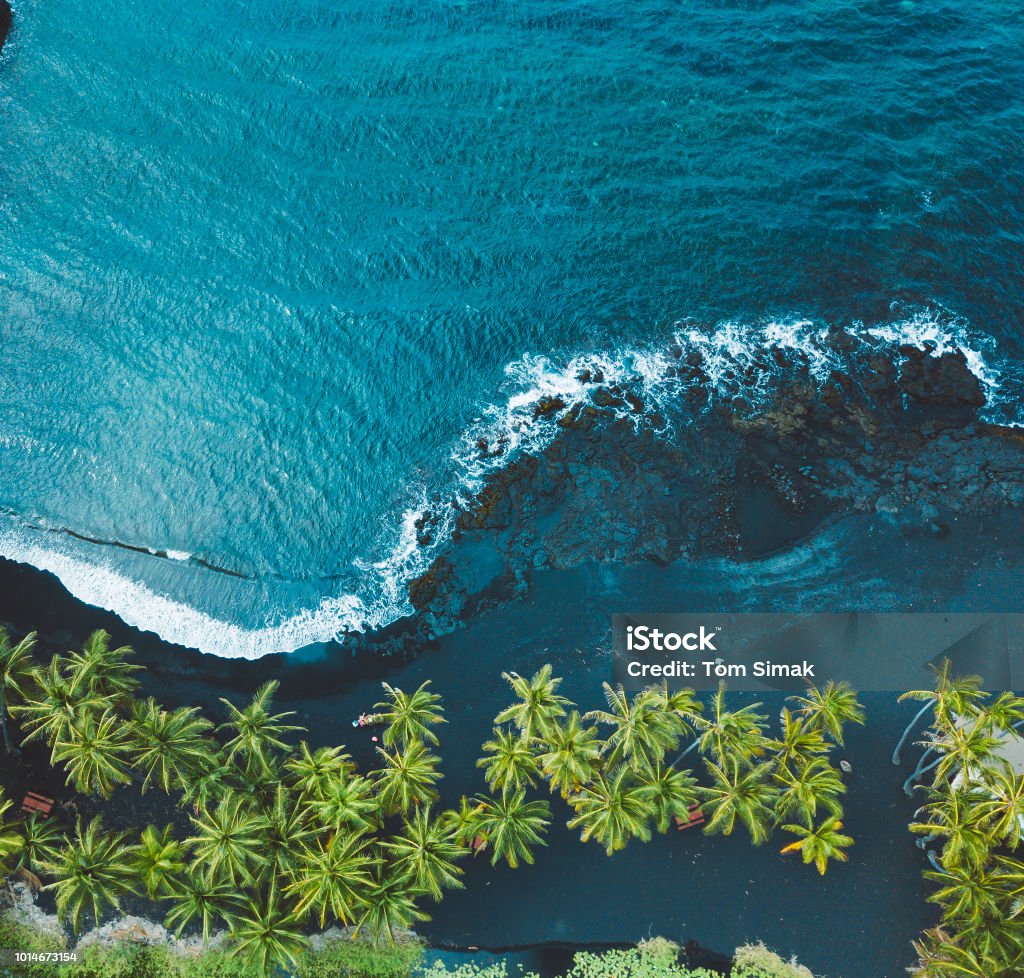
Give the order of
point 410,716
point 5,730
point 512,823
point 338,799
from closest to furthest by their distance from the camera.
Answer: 1. point 338,799
2. point 512,823
3. point 410,716
4. point 5,730

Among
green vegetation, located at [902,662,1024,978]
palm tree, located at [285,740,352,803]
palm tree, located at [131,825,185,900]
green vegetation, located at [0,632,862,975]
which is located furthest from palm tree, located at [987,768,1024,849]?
palm tree, located at [131,825,185,900]

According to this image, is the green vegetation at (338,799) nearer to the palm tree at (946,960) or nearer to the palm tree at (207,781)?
the palm tree at (207,781)

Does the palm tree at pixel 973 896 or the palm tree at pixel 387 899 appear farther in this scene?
the palm tree at pixel 387 899

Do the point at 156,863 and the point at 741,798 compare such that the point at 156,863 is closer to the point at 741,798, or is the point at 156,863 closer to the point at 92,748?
the point at 92,748

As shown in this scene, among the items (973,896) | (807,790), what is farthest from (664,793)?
(973,896)

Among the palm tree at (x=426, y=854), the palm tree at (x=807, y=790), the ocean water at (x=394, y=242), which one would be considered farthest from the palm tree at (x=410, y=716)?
the palm tree at (x=807, y=790)
